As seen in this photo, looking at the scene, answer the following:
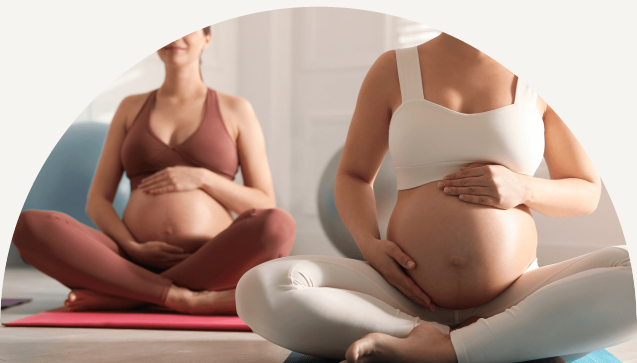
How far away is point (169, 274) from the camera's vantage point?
1.19m

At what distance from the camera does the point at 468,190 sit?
0.72 meters

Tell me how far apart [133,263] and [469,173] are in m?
0.83

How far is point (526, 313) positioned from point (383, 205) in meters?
0.68

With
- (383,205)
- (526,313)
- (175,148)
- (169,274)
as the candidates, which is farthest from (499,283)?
(175,148)

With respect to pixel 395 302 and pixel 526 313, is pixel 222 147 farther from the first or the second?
pixel 526 313

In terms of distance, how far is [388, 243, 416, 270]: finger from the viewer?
72cm

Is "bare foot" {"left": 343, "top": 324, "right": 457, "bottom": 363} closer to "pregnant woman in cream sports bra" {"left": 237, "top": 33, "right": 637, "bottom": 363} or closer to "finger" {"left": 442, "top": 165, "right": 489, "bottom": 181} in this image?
"pregnant woman in cream sports bra" {"left": 237, "top": 33, "right": 637, "bottom": 363}

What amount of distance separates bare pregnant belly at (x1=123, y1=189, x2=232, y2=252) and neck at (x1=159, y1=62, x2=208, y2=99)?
1.01ft

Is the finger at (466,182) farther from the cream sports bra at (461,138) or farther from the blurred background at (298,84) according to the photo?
the blurred background at (298,84)

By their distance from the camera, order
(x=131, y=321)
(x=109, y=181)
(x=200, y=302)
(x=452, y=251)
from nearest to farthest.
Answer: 1. (x=452, y=251)
2. (x=131, y=321)
3. (x=200, y=302)
4. (x=109, y=181)

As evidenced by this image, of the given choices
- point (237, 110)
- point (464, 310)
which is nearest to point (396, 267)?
point (464, 310)

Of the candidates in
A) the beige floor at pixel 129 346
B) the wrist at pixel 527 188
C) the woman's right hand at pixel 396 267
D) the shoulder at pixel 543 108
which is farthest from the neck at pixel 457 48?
the beige floor at pixel 129 346

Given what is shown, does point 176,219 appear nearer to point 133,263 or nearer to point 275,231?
point 133,263

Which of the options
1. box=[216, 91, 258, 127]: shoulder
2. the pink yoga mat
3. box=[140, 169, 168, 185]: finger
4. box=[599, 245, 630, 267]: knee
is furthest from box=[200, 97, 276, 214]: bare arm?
box=[599, 245, 630, 267]: knee
